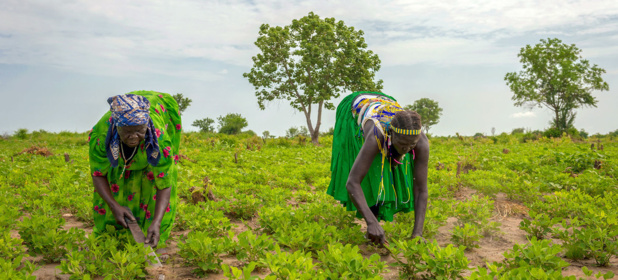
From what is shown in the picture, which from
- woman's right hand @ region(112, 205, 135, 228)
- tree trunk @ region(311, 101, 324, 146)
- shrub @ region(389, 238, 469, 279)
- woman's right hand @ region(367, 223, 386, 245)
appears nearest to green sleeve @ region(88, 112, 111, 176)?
woman's right hand @ region(112, 205, 135, 228)

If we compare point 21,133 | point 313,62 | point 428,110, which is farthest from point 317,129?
point 428,110

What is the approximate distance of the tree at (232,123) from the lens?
4056cm

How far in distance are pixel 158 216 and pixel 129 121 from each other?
36.7 inches

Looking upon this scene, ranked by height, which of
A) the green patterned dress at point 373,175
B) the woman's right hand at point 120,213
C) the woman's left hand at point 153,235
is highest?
the green patterned dress at point 373,175

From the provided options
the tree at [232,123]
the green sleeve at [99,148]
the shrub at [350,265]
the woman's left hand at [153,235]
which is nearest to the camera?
the shrub at [350,265]

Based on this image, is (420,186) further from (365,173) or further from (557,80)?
(557,80)

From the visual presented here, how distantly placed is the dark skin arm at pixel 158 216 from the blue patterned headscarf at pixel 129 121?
1.01ft

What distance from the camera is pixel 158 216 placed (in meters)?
3.76

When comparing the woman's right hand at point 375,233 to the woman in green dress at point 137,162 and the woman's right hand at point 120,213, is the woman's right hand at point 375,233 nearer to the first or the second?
the woman in green dress at point 137,162

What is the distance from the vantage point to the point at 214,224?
14.6 feet

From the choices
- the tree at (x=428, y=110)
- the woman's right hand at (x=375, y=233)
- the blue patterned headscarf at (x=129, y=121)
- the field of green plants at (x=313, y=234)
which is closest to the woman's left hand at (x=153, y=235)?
the field of green plants at (x=313, y=234)

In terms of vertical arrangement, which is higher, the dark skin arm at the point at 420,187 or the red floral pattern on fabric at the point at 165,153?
the red floral pattern on fabric at the point at 165,153

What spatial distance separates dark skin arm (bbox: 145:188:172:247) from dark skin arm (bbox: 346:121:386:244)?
5.10 feet

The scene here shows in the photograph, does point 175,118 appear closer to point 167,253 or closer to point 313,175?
point 167,253
